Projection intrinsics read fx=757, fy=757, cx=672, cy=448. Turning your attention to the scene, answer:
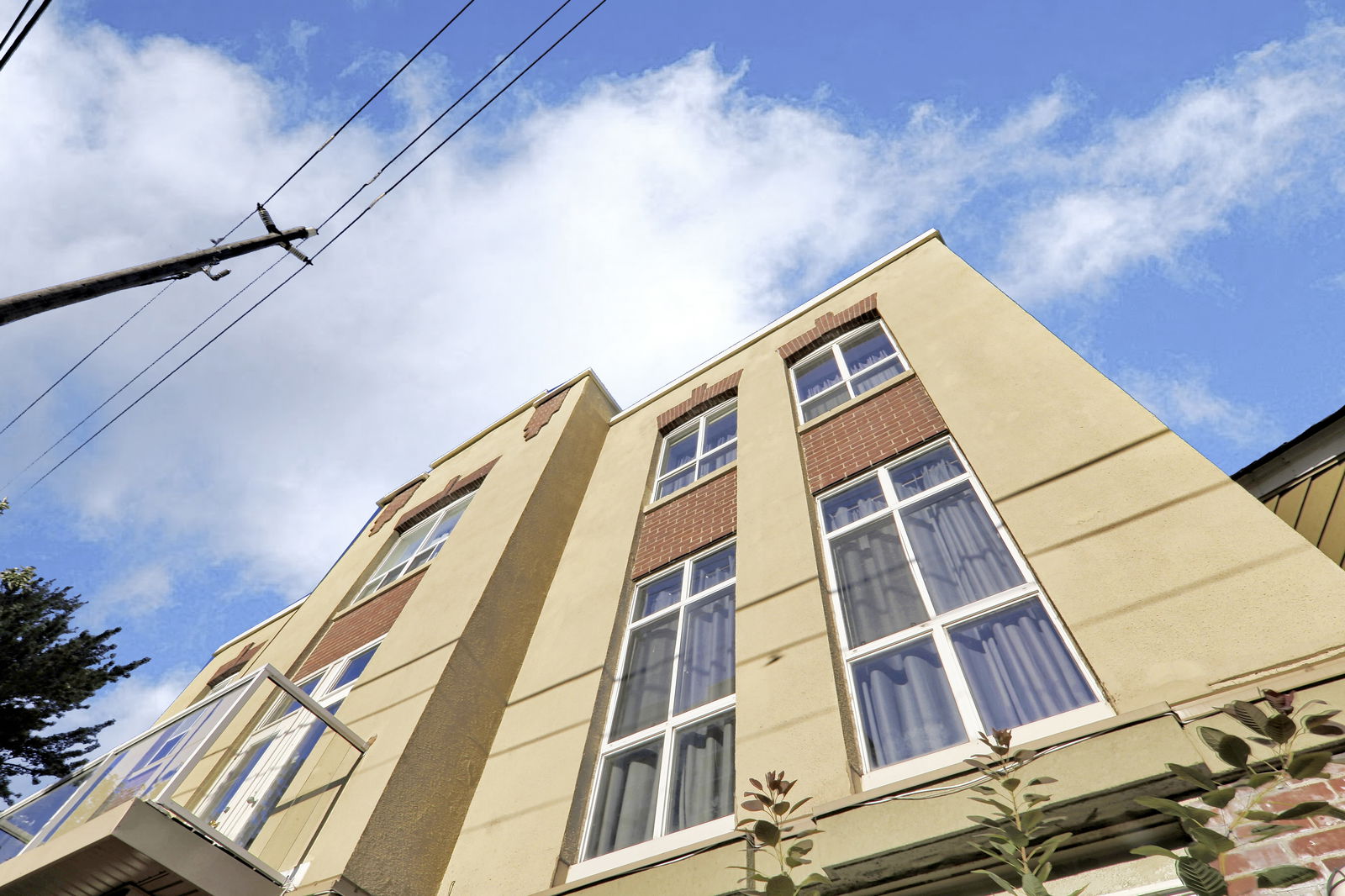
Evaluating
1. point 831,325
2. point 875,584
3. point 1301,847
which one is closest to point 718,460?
point 831,325

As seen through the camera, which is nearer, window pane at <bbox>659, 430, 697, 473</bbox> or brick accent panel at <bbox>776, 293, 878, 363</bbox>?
brick accent panel at <bbox>776, 293, 878, 363</bbox>

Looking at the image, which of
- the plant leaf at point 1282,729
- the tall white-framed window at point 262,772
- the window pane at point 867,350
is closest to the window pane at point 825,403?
the window pane at point 867,350

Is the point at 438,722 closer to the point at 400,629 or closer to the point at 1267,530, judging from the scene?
the point at 400,629

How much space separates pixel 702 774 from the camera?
16.2 feet

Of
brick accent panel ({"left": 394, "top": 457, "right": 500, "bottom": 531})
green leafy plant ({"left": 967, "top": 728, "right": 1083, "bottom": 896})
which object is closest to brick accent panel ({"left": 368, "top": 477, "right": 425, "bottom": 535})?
brick accent panel ({"left": 394, "top": 457, "right": 500, "bottom": 531})

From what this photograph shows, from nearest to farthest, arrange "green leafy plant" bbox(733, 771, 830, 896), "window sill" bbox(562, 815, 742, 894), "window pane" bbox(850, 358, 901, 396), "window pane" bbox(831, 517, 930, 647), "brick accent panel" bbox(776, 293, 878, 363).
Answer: "green leafy plant" bbox(733, 771, 830, 896) → "window sill" bbox(562, 815, 742, 894) → "window pane" bbox(831, 517, 930, 647) → "window pane" bbox(850, 358, 901, 396) → "brick accent panel" bbox(776, 293, 878, 363)

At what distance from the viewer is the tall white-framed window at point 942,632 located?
4070 millimetres

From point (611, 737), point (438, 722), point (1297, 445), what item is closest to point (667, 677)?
point (611, 737)

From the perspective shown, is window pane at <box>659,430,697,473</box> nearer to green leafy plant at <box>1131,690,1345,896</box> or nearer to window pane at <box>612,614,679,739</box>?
window pane at <box>612,614,679,739</box>

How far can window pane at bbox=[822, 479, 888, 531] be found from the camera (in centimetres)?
641

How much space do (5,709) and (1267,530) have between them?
1924cm

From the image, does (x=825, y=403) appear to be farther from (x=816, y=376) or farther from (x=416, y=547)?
(x=416, y=547)

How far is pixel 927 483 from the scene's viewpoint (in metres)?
6.19

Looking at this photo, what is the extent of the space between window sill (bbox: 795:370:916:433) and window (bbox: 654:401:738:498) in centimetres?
94
